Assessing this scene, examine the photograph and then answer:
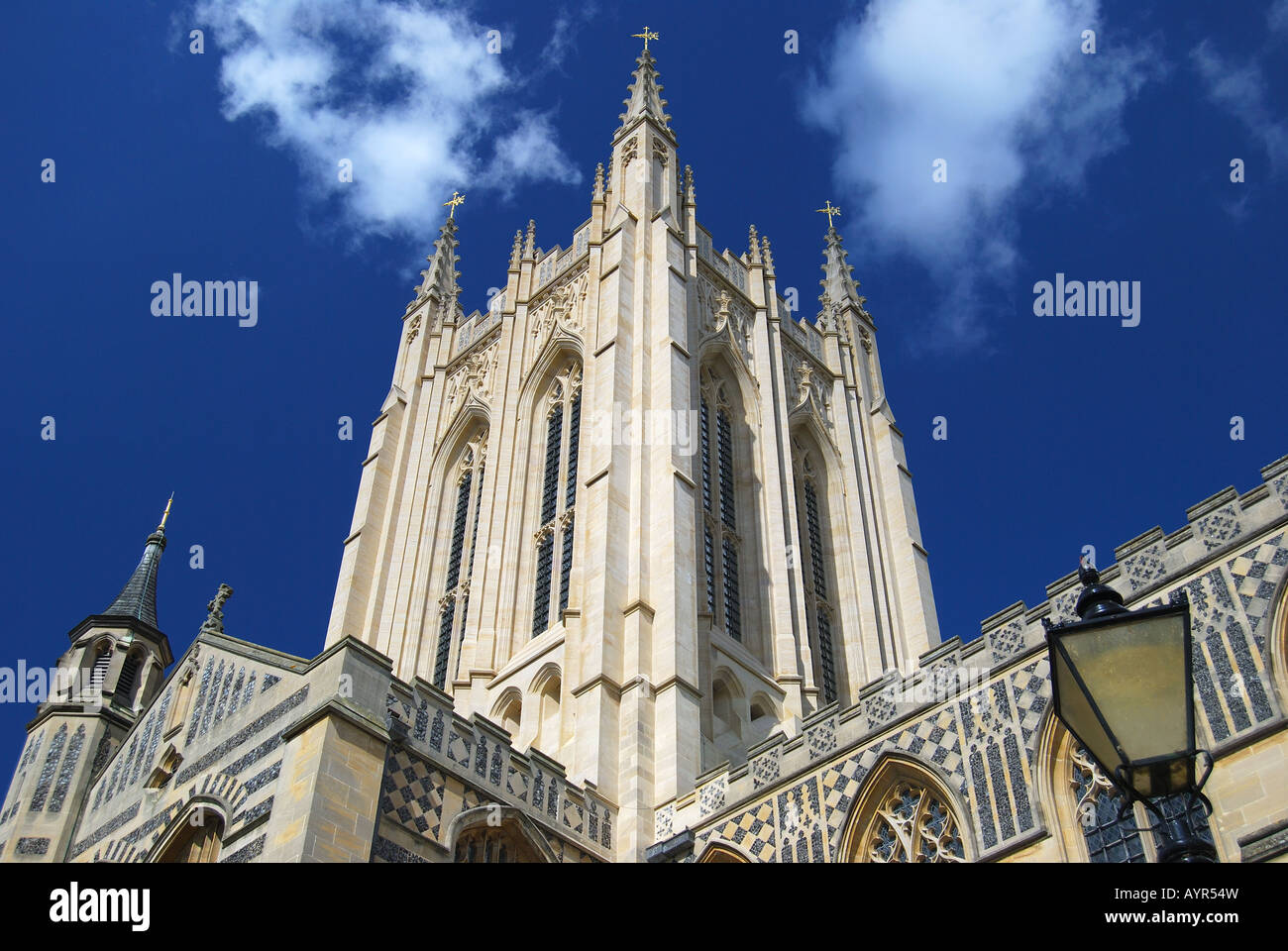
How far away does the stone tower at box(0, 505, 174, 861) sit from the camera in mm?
21328

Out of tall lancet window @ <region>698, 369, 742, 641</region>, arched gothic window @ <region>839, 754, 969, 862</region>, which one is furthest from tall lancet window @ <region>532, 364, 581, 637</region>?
arched gothic window @ <region>839, 754, 969, 862</region>

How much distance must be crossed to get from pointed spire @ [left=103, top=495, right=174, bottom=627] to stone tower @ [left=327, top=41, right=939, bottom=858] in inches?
233

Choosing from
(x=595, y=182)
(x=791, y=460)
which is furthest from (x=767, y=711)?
(x=595, y=182)

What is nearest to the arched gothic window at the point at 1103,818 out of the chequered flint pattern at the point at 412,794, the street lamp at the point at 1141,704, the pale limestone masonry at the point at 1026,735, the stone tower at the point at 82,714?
the pale limestone masonry at the point at 1026,735

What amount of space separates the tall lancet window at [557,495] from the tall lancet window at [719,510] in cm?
322

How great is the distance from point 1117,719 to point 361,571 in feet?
100

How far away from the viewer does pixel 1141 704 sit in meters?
5.45

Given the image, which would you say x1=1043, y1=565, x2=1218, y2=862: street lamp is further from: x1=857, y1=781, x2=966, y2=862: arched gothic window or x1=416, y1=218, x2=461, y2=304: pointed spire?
x1=416, y1=218, x2=461, y2=304: pointed spire

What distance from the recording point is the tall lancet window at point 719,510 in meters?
29.0

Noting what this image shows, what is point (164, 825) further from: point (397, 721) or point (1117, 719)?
point (1117, 719)

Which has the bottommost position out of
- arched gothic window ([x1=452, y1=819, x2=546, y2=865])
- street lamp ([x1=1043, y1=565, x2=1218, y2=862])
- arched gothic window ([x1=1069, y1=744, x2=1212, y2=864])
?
street lamp ([x1=1043, y1=565, x2=1218, y2=862])

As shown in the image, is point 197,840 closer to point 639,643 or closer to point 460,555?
point 639,643

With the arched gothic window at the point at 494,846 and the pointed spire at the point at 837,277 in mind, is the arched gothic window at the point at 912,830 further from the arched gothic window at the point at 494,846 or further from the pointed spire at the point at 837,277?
the pointed spire at the point at 837,277
